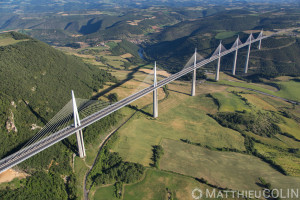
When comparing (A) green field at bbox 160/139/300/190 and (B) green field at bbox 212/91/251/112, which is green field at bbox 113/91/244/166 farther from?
(B) green field at bbox 212/91/251/112

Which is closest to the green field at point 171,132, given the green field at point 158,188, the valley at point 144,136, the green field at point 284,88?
the valley at point 144,136

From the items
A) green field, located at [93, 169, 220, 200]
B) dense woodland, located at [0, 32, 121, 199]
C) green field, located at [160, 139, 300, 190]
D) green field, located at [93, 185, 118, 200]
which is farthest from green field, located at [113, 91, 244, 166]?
green field, located at [93, 185, 118, 200]

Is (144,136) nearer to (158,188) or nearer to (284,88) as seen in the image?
(158,188)

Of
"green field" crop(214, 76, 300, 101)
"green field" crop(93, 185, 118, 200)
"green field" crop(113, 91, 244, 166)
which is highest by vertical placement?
"green field" crop(214, 76, 300, 101)

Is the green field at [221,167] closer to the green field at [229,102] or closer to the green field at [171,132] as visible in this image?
the green field at [171,132]

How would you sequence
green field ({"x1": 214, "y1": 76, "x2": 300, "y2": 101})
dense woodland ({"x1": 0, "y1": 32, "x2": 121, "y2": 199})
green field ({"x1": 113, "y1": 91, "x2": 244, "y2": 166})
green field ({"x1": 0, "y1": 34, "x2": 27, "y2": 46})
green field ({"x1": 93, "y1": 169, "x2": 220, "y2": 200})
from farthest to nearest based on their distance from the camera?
green field ({"x1": 214, "y1": 76, "x2": 300, "y2": 101}) → green field ({"x1": 0, "y1": 34, "x2": 27, "y2": 46}) → green field ({"x1": 113, "y1": 91, "x2": 244, "y2": 166}) → green field ({"x1": 93, "y1": 169, "x2": 220, "y2": 200}) → dense woodland ({"x1": 0, "y1": 32, "x2": 121, "y2": 199})

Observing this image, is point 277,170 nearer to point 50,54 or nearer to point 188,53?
point 50,54
